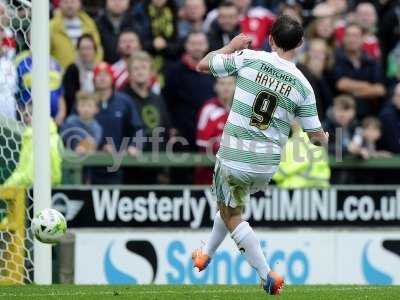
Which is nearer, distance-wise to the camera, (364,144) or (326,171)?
(326,171)

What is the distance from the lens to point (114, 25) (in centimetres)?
1555

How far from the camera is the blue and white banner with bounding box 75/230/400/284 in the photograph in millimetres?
12625

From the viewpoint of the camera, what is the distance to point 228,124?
8.54 m

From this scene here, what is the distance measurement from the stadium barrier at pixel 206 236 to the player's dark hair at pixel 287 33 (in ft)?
14.9

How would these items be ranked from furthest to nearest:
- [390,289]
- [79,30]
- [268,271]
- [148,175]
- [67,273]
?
[79,30], [148,175], [67,273], [390,289], [268,271]

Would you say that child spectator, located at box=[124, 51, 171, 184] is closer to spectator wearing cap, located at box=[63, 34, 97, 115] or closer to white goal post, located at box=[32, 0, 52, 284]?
spectator wearing cap, located at box=[63, 34, 97, 115]

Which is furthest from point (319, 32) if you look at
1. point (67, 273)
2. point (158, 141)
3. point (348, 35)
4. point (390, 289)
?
point (390, 289)

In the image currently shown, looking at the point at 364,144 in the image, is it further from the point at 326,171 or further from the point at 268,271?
the point at 268,271

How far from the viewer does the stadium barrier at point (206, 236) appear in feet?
41.5

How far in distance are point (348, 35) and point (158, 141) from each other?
303 cm

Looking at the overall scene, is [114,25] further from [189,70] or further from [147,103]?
[147,103]

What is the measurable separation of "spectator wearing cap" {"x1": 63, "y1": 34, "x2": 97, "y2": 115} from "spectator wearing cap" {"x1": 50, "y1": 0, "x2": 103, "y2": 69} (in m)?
0.11

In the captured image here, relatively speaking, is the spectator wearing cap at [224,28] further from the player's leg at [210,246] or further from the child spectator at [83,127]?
the player's leg at [210,246]

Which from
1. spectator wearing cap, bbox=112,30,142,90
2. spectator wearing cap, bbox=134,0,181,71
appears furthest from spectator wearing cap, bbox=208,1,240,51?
spectator wearing cap, bbox=112,30,142,90
